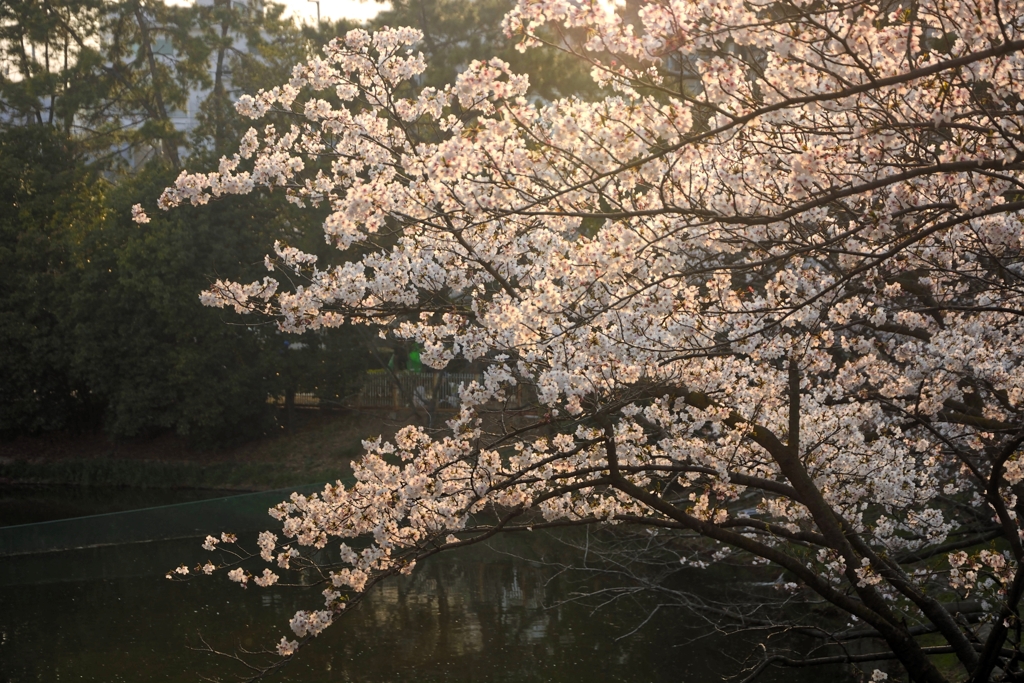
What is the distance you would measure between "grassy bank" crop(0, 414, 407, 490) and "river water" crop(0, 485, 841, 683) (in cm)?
700

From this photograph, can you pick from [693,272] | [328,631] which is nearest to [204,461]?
[328,631]

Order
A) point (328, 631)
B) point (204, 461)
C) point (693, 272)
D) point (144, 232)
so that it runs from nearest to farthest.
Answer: point (693, 272), point (328, 631), point (144, 232), point (204, 461)

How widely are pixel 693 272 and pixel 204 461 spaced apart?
24.7 m

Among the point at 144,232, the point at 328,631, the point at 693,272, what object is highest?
the point at 144,232

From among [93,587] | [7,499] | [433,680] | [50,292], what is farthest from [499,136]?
[50,292]

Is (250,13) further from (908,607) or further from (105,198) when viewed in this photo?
(908,607)

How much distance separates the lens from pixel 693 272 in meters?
4.41

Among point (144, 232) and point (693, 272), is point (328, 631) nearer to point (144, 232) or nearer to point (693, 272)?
point (693, 272)

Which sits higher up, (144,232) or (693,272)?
(144,232)

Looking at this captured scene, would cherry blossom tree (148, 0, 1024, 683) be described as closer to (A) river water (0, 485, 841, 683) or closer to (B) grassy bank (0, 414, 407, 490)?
(A) river water (0, 485, 841, 683)

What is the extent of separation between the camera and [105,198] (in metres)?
30.0

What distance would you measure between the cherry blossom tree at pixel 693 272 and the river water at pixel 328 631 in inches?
118

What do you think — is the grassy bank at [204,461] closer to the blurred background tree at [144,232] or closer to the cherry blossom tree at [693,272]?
the blurred background tree at [144,232]

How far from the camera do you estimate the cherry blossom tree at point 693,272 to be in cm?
414
